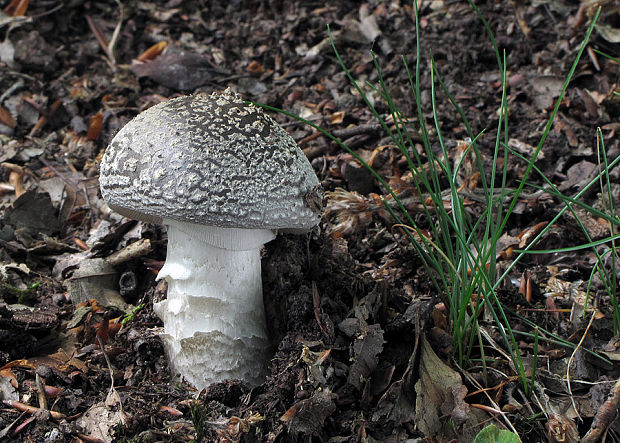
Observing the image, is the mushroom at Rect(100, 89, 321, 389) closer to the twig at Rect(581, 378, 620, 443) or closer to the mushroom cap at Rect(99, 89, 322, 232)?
the mushroom cap at Rect(99, 89, 322, 232)

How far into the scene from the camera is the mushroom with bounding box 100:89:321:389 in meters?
2.71

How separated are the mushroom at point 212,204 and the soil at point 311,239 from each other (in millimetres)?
197

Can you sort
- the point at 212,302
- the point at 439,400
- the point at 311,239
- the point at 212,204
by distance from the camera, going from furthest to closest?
the point at 311,239
the point at 212,302
the point at 439,400
the point at 212,204

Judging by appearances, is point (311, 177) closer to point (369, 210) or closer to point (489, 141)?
point (369, 210)

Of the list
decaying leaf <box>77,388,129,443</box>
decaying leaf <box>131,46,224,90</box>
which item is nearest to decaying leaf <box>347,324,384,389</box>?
decaying leaf <box>77,388,129,443</box>

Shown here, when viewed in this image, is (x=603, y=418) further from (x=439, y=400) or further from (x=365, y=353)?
(x=365, y=353)

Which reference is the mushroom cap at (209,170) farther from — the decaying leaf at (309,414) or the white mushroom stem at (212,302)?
the decaying leaf at (309,414)

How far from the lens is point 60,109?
542 cm

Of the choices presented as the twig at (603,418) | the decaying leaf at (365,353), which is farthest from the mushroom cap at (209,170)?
the twig at (603,418)

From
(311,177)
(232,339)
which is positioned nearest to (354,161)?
(311,177)

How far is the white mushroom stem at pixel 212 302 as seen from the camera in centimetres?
312

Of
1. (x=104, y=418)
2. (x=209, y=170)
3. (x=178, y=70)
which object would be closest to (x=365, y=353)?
(x=209, y=170)

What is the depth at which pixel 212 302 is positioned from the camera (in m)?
3.19

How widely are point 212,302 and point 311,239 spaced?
0.83 metres
